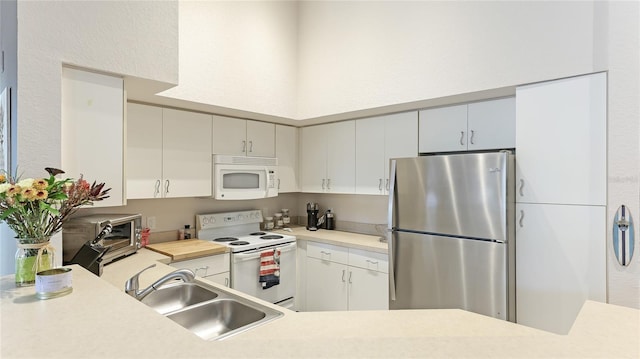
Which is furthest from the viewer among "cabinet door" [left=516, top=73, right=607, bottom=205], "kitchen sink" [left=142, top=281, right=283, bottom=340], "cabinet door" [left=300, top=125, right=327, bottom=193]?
"cabinet door" [left=300, top=125, right=327, bottom=193]

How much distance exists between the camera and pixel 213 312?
1770 mm

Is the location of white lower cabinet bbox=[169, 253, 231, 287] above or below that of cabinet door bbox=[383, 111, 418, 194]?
below

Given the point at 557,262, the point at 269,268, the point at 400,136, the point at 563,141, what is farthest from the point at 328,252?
the point at 563,141

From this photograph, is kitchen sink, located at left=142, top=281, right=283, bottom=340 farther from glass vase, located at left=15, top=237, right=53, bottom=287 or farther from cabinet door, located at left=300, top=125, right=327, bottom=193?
cabinet door, located at left=300, top=125, right=327, bottom=193

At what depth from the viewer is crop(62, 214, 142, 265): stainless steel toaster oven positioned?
211 cm

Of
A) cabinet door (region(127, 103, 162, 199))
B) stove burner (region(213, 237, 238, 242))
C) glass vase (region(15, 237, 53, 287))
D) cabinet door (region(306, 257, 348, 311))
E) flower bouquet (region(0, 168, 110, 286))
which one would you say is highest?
cabinet door (region(127, 103, 162, 199))

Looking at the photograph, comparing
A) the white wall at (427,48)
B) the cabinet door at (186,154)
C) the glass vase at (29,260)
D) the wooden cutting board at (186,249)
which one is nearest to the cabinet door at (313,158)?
the white wall at (427,48)

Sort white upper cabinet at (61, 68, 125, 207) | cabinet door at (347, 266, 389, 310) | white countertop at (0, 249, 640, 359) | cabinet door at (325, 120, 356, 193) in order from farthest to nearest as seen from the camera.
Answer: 1. cabinet door at (325, 120, 356, 193)
2. cabinet door at (347, 266, 389, 310)
3. white upper cabinet at (61, 68, 125, 207)
4. white countertop at (0, 249, 640, 359)

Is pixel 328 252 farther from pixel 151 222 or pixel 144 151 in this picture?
pixel 144 151

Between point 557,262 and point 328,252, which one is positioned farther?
point 328,252

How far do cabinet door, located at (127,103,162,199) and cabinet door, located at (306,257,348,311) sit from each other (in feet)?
5.35

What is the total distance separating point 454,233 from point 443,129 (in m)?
0.98

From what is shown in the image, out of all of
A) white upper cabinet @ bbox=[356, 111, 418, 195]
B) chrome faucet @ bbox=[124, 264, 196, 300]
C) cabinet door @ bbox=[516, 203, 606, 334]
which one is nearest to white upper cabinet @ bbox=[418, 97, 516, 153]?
white upper cabinet @ bbox=[356, 111, 418, 195]

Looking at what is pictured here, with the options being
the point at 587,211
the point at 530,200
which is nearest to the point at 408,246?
the point at 530,200
